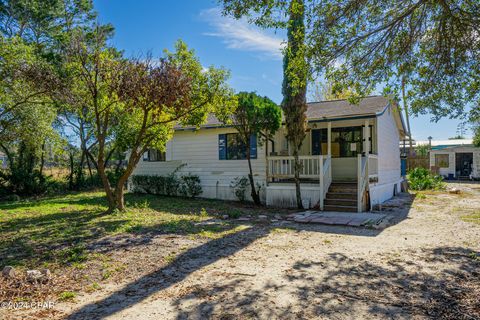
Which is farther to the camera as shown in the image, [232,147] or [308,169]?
[232,147]

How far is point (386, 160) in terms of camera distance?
14062mm

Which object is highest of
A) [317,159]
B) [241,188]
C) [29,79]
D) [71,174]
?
[29,79]

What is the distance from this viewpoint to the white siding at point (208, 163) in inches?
509

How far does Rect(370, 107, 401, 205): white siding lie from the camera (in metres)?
12.3

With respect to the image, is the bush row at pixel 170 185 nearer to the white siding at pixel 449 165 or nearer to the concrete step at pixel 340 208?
the concrete step at pixel 340 208

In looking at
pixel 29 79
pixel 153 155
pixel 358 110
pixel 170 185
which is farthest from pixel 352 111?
pixel 29 79

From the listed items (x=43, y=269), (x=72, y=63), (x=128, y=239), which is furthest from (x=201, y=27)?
(x=43, y=269)

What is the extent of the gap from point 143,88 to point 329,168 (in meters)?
6.63

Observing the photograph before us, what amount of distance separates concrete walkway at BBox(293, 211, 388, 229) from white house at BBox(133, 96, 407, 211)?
26.2 inches

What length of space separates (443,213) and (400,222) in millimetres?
2638

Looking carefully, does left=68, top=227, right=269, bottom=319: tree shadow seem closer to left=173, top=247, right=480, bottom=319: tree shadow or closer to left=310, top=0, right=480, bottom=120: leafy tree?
left=173, top=247, right=480, bottom=319: tree shadow

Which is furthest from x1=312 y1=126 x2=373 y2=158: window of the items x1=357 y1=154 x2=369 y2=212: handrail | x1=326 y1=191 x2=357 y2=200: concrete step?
x1=326 y1=191 x2=357 y2=200: concrete step

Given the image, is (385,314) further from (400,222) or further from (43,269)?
(400,222)

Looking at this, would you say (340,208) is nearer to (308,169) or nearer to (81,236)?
(308,169)
